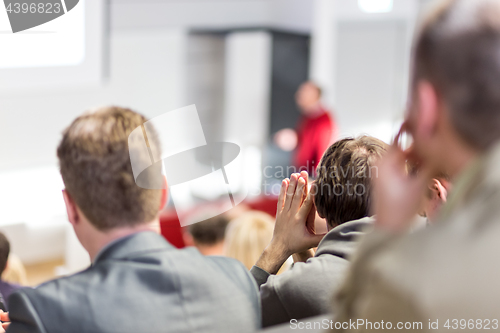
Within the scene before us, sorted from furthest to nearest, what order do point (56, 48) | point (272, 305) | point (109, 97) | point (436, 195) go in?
point (109, 97), point (56, 48), point (436, 195), point (272, 305)

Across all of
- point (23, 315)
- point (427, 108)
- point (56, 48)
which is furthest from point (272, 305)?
point (56, 48)

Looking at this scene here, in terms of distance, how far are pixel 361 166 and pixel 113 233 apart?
433 mm

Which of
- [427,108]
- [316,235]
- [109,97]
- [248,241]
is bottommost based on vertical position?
[248,241]

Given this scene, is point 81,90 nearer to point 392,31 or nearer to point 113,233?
point 392,31

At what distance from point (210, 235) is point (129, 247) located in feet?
5.92

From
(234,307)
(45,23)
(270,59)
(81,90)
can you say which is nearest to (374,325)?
(234,307)

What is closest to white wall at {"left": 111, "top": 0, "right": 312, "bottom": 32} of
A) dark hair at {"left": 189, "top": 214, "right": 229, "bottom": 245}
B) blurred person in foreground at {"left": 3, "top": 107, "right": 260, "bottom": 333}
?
dark hair at {"left": 189, "top": 214, "right": 229, "bottom": 245}

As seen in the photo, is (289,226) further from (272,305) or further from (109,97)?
(109,97)

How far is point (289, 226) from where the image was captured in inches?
33.4

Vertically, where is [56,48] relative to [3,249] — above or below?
above

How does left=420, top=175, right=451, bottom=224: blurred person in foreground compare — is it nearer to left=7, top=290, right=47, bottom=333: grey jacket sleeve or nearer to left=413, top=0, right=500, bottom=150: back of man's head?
left=413, top=0, right=500, bottom=150: back of man's head

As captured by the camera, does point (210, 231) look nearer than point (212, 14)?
Yes

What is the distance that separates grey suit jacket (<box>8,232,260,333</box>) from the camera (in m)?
0.61

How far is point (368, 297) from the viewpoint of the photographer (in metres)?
0.42
